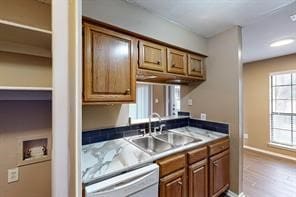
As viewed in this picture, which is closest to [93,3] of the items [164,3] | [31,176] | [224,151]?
[164,3]

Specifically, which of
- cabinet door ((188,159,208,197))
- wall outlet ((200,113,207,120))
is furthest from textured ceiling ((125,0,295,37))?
cabinet door ((188,159,208,197))

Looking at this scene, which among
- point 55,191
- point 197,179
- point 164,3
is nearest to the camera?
point 55,191

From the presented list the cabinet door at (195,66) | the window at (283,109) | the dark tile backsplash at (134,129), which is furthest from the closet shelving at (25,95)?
the window at (283,109)

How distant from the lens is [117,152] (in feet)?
5.01

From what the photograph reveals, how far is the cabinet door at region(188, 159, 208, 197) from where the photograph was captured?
5.76ft

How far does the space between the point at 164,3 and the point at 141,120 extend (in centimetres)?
140

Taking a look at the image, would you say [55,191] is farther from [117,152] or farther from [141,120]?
[141,120]

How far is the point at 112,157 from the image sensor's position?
4.64 feet

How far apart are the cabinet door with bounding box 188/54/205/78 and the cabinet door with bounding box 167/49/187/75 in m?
0.12

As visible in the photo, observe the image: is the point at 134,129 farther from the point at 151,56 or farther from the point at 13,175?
the point at 13,175

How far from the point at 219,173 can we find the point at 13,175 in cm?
217

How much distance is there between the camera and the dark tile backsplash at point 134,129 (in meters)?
1.75

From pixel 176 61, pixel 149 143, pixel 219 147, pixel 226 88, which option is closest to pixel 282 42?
pixel 226 88

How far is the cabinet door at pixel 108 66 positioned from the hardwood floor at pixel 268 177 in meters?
2.32
